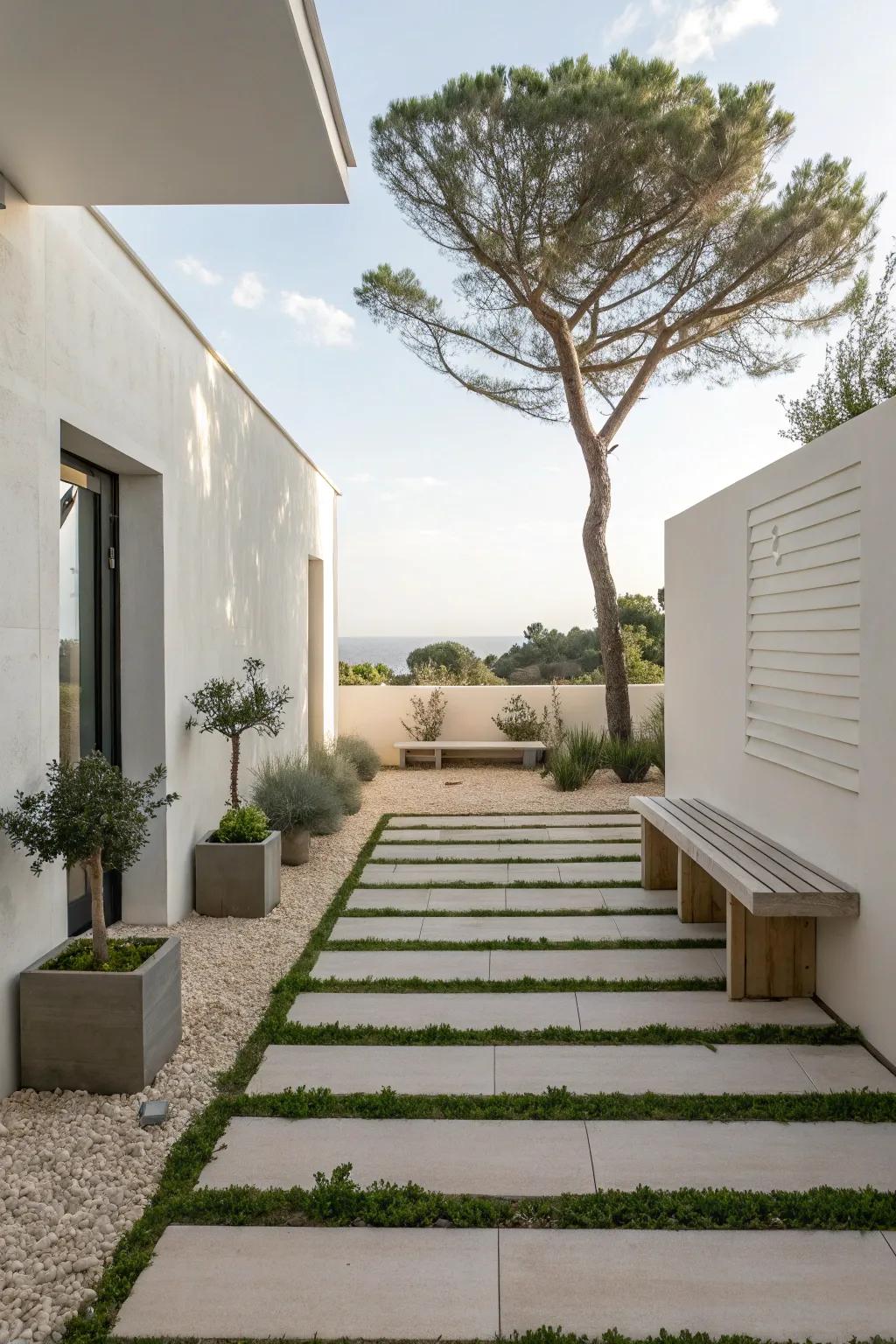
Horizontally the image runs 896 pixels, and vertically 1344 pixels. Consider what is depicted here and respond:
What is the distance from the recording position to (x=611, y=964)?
13.2 feet

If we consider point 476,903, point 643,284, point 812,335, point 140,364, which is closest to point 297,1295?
point 476,903

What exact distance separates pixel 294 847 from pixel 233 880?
123 centimetres

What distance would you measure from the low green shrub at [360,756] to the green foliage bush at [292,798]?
2.91 m

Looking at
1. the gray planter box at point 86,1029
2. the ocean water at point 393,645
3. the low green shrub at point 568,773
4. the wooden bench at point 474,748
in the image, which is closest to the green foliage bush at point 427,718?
the wooden bench at point 474,748

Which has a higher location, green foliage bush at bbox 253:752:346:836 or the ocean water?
the ocean water

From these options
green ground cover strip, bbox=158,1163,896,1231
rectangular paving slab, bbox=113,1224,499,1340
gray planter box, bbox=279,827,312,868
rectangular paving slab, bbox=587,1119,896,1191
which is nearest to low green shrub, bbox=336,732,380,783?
gray planter box, bbox=279,827,312,868

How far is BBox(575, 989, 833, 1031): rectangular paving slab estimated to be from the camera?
3.39m

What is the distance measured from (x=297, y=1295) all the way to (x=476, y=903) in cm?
318

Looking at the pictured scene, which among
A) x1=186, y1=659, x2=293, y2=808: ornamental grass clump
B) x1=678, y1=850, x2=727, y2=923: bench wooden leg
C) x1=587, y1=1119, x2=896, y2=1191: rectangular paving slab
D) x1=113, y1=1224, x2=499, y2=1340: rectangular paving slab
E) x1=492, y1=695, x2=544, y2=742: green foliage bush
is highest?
x1=186, y1=659, x2=293, y2=808: ornamental grass clump

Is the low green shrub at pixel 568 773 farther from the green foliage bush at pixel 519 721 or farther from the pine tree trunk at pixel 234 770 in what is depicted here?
the pine tree trunk at pixel 234 770

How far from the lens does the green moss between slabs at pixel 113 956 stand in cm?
297

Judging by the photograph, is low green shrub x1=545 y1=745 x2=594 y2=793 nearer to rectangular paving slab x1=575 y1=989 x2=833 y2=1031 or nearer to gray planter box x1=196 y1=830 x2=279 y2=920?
gray planter box x1=196 y1=830 x2=279 y2=920

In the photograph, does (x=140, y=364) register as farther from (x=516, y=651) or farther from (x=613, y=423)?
(x=516, y=651)

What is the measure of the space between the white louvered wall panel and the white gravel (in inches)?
91.7
